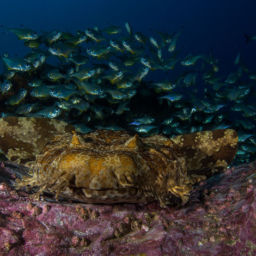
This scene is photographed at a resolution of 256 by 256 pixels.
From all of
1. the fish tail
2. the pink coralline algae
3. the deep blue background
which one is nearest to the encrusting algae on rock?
the pink coralline algae

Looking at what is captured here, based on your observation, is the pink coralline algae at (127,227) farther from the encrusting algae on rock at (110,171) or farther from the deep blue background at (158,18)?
the deep blue background at (158,18)

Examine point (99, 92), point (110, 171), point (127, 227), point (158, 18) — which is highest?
point (110, 171)

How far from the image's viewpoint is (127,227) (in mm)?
2324

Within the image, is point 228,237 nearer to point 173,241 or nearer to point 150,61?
point 173,241

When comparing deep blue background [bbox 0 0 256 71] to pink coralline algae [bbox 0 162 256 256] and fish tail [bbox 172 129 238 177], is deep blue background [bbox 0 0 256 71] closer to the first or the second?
fish tail [bbox 172 129 238 177]

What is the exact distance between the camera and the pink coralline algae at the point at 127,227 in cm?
189

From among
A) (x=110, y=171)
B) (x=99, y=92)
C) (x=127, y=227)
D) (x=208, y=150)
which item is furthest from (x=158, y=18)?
(x=110, y=171)

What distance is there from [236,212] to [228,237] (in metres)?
0.30

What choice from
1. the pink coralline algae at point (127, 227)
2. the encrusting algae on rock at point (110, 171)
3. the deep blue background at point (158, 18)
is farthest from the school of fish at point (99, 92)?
the deep blue background at point (158, 18)

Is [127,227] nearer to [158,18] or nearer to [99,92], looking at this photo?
[99,92]

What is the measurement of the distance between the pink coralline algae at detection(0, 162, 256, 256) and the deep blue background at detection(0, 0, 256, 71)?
11782cm

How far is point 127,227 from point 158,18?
551ft

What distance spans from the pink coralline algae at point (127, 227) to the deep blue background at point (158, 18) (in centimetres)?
11782

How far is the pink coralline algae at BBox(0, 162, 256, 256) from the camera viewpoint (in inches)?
74.4
